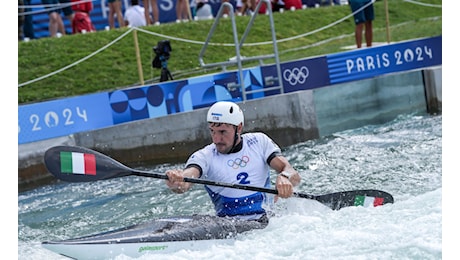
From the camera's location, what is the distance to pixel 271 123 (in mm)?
12938

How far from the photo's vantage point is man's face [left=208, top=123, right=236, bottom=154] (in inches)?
289

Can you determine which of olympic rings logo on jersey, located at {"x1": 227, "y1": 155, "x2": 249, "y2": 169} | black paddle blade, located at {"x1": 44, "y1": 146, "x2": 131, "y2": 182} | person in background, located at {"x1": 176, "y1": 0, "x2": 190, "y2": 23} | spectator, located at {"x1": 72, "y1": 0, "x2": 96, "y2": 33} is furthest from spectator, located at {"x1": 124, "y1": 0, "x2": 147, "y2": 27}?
black paddle blade, located at {"x1": 44, "y1": 146, "x2": 131, "y2": 182}

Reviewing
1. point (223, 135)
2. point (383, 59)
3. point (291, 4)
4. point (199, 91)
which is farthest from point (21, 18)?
point (223, 135)

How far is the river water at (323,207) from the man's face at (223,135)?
0.78 m

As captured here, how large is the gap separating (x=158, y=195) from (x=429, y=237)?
16.8ft

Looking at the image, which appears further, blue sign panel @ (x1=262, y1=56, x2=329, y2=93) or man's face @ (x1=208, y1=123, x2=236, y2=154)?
blue sign panel @ (x1=262, y1=56, x2=329, y2=93)

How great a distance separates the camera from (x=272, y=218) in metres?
7.32

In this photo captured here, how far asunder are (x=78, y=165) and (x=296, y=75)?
25.7 feet

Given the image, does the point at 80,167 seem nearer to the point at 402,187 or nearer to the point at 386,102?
the point at 402,187

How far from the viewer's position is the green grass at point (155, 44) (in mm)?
15156

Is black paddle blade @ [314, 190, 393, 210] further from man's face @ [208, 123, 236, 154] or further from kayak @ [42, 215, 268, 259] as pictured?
man's face @ [208, 123, 236, 154]
